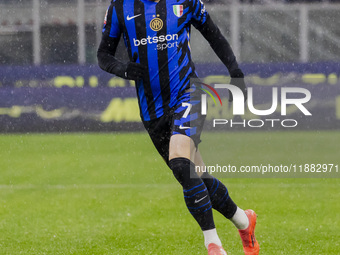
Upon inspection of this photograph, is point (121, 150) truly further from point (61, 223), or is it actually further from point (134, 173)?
point (61, 223)

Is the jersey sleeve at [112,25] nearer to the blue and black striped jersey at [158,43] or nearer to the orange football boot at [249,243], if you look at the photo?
the blue and black striped jersey at [158,43]

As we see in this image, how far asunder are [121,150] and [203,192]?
6.84 m

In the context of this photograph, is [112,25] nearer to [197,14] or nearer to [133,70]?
[133,70]

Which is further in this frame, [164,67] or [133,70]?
[164,67]

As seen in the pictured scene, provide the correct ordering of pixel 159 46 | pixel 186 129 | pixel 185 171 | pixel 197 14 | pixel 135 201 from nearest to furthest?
pixel 185 171
pixel 186 129
pixel 159 46
pixel 197 14
pixel 135 201

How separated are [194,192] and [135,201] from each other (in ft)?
9.31

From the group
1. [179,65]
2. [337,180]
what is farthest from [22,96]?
[179,65]

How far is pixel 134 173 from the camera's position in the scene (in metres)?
8.49

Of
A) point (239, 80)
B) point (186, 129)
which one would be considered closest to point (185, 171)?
point (186, 129)

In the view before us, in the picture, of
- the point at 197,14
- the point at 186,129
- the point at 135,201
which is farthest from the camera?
the point at 135,201

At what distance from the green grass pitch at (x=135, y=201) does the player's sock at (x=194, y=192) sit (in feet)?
Answer: 2.43

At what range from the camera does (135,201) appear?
21.6 feet

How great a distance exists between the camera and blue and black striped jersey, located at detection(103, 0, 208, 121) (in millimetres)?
4129

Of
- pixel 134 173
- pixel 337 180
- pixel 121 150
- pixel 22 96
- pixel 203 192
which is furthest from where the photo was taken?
pixel 22 96
